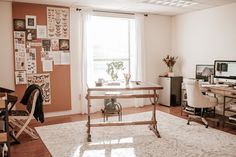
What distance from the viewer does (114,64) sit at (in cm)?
432

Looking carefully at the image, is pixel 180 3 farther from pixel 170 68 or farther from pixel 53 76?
pixel 53 76

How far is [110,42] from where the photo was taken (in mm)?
5887

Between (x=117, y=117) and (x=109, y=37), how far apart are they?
2.06 metres

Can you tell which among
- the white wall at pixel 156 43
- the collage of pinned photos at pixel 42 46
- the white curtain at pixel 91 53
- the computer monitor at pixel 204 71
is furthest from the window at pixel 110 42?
the computer monitor at pixel 204 71

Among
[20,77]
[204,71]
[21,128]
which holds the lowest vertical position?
[21,128]

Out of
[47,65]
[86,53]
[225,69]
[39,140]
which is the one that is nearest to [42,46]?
[47,65]

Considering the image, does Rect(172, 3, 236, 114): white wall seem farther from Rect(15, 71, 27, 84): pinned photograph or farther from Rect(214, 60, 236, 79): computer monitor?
Rect(15, 71, 27, 84): pinned photograph

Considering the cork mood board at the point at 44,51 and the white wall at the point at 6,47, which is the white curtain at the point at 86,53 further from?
the white wall at the point at 6,47

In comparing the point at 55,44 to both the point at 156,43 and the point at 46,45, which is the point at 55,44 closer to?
the point at 46,45

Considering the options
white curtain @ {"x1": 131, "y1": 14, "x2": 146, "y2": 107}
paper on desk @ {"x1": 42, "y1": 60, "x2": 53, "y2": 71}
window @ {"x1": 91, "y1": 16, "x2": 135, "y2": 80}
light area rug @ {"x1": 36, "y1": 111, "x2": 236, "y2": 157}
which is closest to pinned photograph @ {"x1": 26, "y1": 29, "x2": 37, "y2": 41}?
paper on desk @ {"x1": 42, "y1": 60, "x2": 53, "y2": 71}

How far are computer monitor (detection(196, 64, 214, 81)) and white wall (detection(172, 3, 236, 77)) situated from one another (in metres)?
0.21

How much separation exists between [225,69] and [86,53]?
304 cm

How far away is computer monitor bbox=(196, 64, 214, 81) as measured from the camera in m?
5.20

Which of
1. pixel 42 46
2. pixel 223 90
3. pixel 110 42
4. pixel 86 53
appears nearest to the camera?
pixel 223 90
